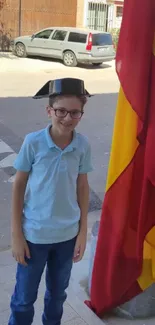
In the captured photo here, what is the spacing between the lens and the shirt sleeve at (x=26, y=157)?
7.48 ft

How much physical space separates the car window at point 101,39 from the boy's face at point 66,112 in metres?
16.1

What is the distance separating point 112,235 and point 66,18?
21635mm

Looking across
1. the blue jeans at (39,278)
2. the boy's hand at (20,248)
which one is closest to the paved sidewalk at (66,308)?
the blue jeans at (39,278)

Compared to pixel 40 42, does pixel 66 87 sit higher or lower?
higher

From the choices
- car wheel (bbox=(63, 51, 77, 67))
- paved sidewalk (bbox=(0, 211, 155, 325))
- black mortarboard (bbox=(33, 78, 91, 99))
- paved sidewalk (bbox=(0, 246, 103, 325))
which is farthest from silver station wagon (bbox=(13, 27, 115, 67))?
black mortarboard (bbox=(33, 78, 91, 99))

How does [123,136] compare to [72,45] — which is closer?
[123,136]

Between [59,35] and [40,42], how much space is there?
3.04ft

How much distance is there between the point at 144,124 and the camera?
2762 millimetres

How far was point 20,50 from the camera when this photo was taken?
20.0 meters

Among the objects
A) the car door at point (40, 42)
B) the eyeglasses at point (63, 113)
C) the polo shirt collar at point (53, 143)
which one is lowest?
the car door at point (40, 42)

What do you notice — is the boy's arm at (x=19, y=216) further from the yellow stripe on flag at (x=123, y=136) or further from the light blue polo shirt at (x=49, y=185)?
the yellow stripe on flag at (x=123, y=136)

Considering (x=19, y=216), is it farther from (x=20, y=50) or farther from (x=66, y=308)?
(x=20, y=50)

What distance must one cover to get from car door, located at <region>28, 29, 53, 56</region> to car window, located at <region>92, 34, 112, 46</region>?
197cm

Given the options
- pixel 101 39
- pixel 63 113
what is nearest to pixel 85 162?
pixel 63 113
